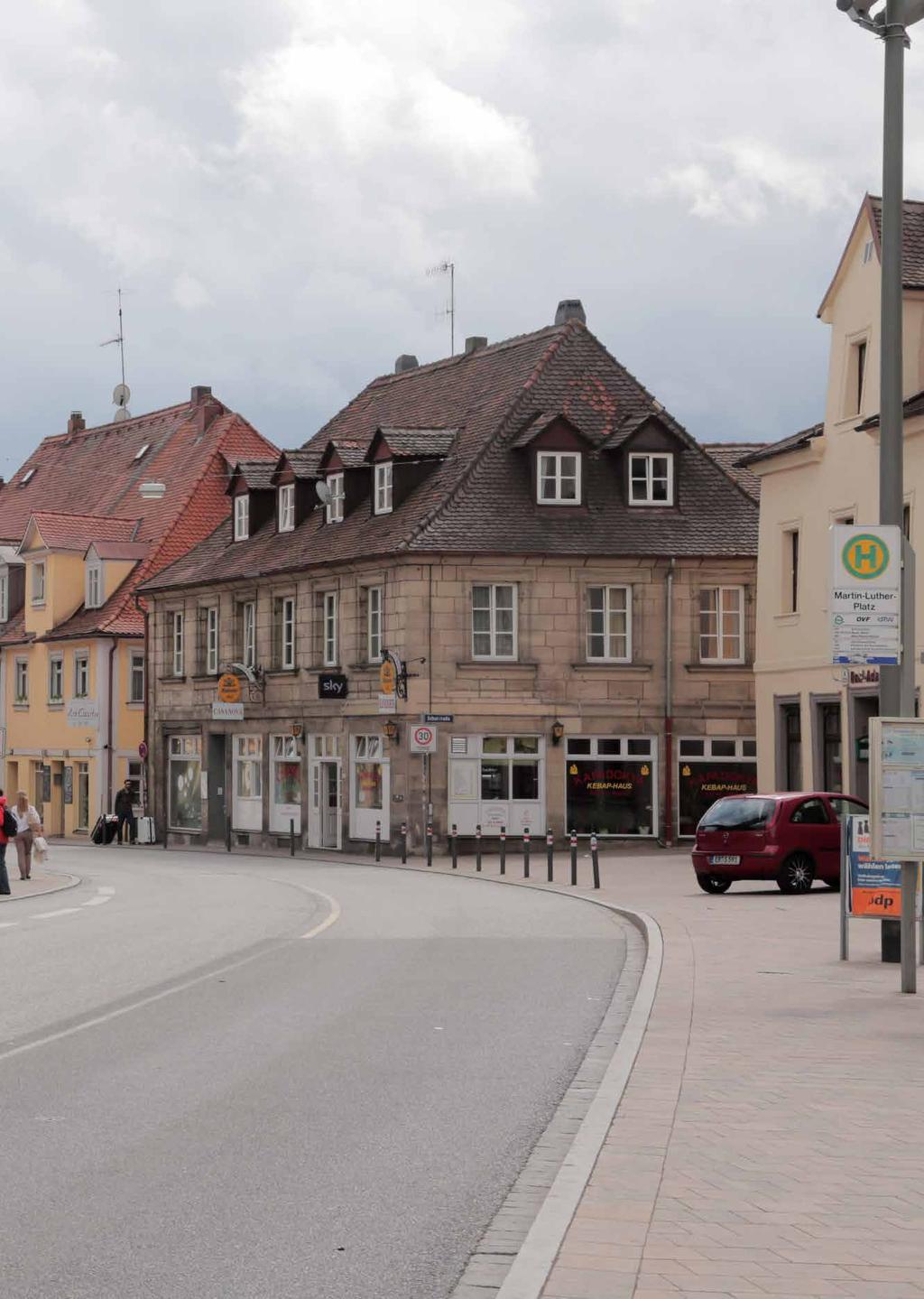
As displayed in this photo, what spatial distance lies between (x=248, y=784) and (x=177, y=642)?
20.2 ft

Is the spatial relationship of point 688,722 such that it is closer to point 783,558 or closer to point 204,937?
point 783,558

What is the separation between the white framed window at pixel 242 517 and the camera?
187ft

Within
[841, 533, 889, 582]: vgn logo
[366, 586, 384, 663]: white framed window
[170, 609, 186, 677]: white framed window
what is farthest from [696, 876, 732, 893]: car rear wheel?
[170, 609, 186, 677]: white framed window

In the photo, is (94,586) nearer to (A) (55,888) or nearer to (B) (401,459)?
(B) (401,459)

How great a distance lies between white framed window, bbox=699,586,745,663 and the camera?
48.3 meters

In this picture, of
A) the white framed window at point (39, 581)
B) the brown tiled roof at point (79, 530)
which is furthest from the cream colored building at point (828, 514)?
the white framed window at point (39, 581)

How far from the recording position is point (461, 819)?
46406mm

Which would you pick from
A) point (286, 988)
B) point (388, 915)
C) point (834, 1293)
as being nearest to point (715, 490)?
point (388, 915)

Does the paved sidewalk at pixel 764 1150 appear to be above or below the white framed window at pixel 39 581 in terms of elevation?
below

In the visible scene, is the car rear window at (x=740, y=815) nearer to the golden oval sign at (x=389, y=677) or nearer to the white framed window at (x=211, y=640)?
the golden oval sign at (x=389, y=677)

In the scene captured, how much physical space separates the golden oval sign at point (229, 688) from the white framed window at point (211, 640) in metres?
2.39

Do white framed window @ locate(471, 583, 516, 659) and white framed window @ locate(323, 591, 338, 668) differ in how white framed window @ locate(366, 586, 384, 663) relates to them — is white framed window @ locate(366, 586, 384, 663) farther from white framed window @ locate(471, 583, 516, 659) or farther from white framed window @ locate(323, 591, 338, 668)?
white framed window @ locate(471, 583, 516, 659)

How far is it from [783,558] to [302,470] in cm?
1631

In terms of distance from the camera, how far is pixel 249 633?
2141 inches
